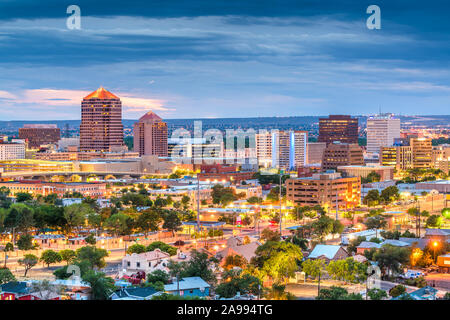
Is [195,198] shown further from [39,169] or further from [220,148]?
[220,148]

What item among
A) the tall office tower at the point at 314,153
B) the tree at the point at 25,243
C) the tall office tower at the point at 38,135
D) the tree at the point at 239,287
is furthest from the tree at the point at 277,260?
the tall office tower at the point at 38,135

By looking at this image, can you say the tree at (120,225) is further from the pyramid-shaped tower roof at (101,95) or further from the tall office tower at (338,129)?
the tall office tower at (338,129)

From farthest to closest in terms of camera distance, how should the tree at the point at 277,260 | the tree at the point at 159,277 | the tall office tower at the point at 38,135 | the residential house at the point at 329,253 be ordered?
the tall office tower at the point at 38,135 → the residential house at the point at 329,253 → the tree at the point at 277,260 → the tree at the point at 159,277

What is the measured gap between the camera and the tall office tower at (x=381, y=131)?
75.9m

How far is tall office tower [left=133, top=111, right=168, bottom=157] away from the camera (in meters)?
70.1

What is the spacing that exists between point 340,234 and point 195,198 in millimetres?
12508

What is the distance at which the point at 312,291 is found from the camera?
527 inches

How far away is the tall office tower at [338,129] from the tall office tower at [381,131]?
3.63m

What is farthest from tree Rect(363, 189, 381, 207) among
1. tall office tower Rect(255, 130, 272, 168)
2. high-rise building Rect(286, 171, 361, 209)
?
tall office tower Rect(255, 130, 272, 168)

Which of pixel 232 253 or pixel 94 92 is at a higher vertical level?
pixel 94 92

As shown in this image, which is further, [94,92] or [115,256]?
[94,92]

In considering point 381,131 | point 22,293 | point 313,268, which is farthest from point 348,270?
point 381,131
